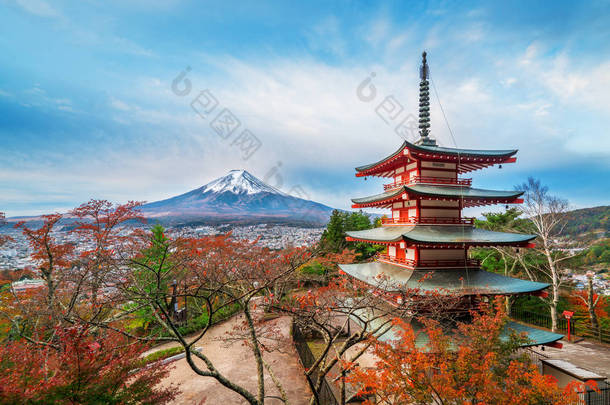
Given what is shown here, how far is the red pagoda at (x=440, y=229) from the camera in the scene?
8258mm

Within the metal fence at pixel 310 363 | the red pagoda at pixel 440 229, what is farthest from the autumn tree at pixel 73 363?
the red pagoda at pixel 440 229

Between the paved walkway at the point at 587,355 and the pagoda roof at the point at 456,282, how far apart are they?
14.2 ft

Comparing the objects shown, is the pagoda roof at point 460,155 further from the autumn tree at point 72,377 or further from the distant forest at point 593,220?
the distant forest at point 593,220

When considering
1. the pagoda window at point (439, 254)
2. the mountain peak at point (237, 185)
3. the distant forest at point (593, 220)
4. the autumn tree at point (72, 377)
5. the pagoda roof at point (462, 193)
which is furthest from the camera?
the mountain peak at point (237, 185)

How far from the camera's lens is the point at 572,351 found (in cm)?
1042

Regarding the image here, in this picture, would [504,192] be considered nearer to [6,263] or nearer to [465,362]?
[465,362]

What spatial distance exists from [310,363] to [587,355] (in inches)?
460

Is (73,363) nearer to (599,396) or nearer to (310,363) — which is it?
(310,363)

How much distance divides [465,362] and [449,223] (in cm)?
548

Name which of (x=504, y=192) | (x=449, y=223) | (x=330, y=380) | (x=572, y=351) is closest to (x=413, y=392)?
(x=330, y=380)

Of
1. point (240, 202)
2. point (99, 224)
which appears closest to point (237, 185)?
point (240, 202)

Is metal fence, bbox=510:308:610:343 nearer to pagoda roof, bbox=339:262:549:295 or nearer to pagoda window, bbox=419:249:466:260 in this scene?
pagoda roof, bbox=339:262:549:295

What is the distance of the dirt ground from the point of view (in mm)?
7770

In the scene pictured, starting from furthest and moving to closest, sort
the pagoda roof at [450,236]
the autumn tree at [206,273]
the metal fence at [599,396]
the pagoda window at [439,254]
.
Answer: the pagoda window at [439,254], the pagoda roof at [450,236], the metal fence at [599,396], the autumn tree at [206,273]
